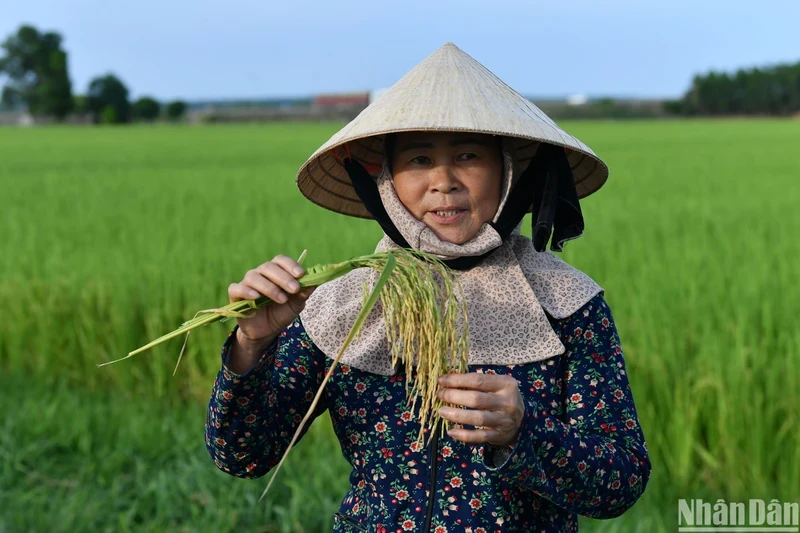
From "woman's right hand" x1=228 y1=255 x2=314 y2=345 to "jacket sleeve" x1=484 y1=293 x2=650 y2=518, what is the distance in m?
0.38

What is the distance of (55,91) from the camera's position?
3221 inches

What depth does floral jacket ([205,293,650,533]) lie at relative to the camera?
4.90ft

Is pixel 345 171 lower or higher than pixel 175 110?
lower

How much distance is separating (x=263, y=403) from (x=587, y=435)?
0.54m

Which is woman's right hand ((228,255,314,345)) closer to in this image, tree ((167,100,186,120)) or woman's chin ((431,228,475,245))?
woman's chin ((431,228,475,245))

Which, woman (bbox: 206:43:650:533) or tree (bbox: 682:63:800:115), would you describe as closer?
woman (bbox: 206:43:650:533)

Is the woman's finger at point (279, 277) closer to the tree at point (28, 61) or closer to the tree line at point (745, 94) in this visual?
the tree line at point (745, 94)

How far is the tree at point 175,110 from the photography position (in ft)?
268

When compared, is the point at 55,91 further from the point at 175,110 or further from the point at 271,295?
the point at 271,295

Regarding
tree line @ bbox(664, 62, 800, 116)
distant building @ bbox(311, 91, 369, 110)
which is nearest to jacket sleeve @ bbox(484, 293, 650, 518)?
distant building @ bbox(311, 91, 369, 110)

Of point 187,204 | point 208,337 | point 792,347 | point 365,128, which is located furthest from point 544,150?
point 187,204

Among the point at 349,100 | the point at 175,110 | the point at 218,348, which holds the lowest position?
the point at 218,348

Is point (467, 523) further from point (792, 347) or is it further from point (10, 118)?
point (10, 118)

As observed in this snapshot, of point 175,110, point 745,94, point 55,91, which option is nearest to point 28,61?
point 55,91
